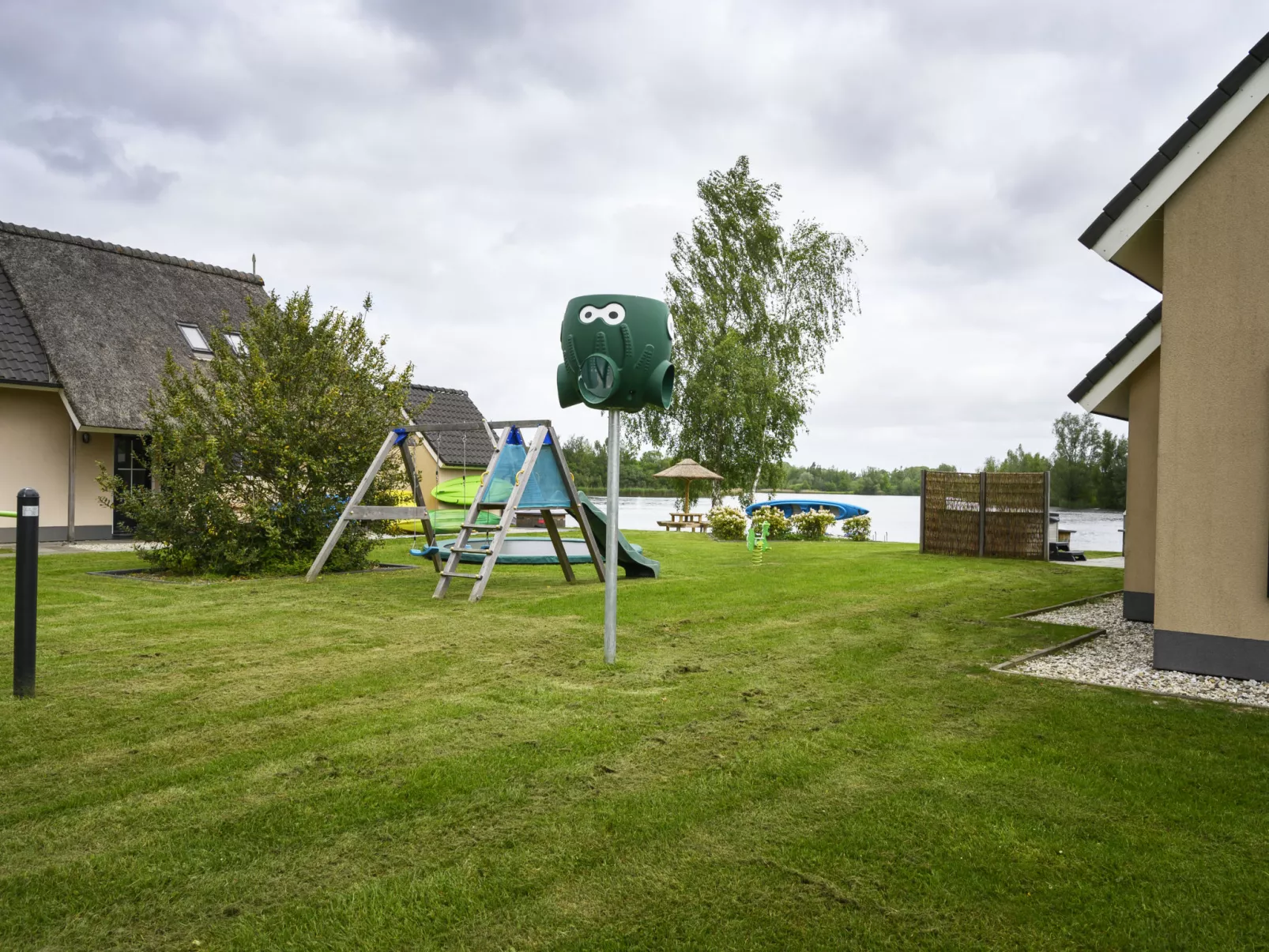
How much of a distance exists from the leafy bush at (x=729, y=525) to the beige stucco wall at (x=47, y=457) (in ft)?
46.1

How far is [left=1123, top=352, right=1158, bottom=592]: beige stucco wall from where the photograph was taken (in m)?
8.58

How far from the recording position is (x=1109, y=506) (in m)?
27.6

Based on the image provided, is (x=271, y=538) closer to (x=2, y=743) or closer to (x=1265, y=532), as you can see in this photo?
(x=2, y=743)

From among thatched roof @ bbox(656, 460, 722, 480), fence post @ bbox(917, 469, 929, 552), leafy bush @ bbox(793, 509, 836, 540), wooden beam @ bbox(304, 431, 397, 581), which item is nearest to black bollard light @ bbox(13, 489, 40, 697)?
wooden beam @ bbox(304, 431, 397, 581)

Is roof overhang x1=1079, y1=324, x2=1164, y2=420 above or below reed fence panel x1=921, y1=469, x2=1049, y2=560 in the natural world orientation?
above

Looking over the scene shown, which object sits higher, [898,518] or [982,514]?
[982,514]

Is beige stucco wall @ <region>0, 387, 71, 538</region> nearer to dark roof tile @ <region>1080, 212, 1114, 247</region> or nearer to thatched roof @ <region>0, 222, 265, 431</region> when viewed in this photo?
thatched roof @ <region>0, 222, 265, 431</region>

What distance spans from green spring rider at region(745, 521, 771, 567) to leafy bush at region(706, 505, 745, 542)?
4.88 feet

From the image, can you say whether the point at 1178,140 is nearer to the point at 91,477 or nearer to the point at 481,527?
the point at 481,527

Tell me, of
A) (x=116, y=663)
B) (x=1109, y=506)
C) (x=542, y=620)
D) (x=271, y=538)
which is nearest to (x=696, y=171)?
(x=1109, y=506)

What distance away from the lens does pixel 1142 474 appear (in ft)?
28.5

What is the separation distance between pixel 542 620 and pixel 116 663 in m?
3.52

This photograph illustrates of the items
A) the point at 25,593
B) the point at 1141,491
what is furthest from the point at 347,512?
the point at 1141,491

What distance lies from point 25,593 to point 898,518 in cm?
2960
